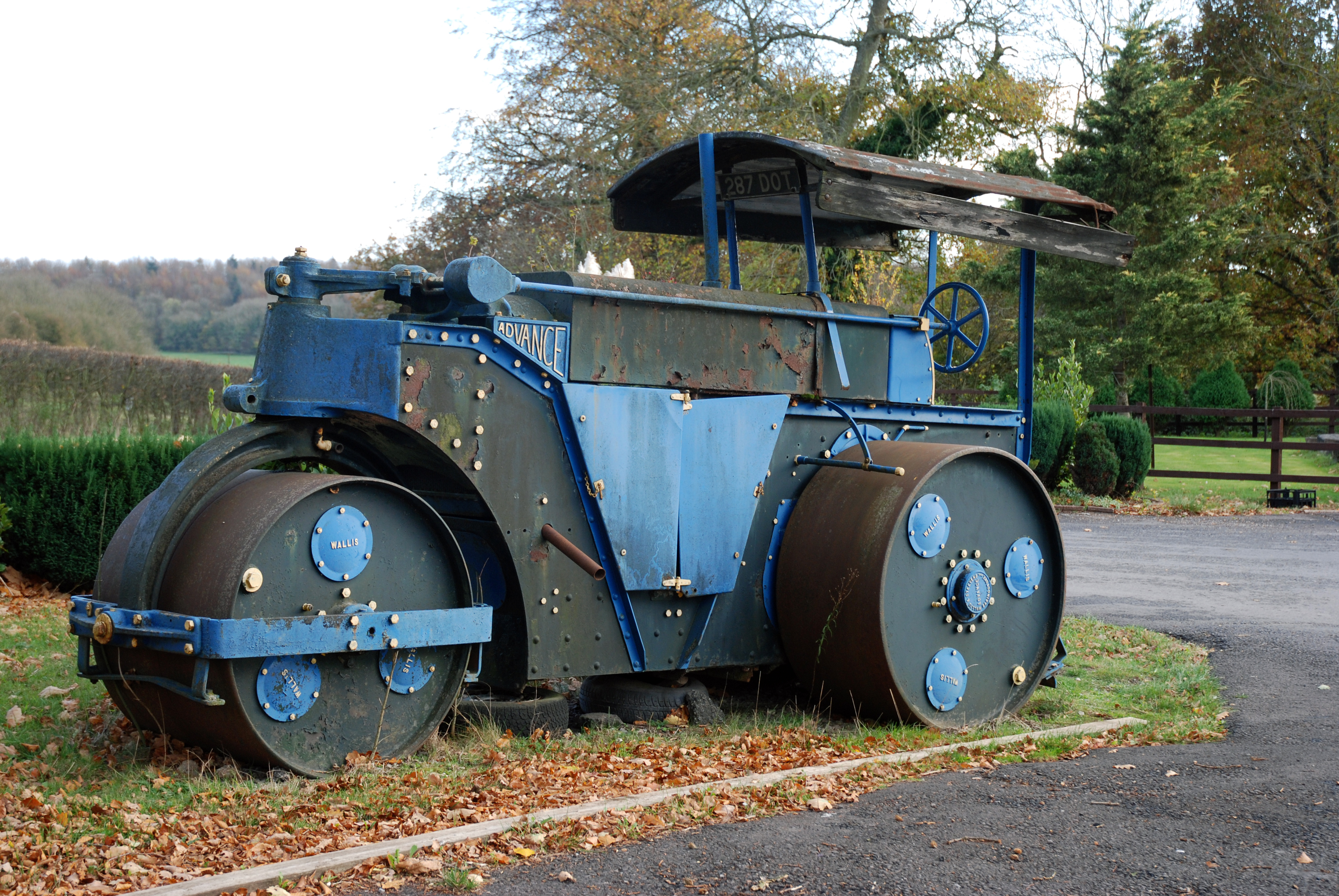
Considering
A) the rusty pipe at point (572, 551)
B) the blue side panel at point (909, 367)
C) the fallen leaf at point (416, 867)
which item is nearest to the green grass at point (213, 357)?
the blue side panel at point (909, 367)

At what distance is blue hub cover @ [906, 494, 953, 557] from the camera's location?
567 cm

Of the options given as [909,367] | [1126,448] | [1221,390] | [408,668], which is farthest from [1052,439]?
[1221,390]

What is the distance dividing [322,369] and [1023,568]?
11.7 feet

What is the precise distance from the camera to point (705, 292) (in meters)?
5.79

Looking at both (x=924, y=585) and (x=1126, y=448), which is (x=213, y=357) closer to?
(x=1126, y=448)

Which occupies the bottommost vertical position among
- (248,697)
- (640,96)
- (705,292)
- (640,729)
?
(640,729)

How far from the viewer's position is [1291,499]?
19.7 m

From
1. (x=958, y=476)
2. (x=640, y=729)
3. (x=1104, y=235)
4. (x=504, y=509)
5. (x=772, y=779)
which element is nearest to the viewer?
(x=772, y=779)

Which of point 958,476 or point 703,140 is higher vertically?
Answer: point 703,140

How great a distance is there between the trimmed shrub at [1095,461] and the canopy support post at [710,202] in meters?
14.6

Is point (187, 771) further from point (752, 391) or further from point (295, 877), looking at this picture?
point (752, 391)

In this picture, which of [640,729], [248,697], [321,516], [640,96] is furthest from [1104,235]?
[640,96]

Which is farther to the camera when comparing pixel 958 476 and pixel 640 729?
pixel 958 476

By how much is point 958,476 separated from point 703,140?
6.98 ft
